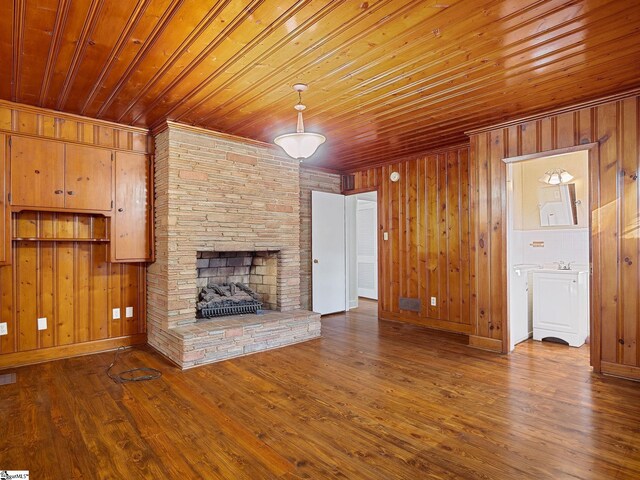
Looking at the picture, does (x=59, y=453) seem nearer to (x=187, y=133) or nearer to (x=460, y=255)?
(x=187, y=133)

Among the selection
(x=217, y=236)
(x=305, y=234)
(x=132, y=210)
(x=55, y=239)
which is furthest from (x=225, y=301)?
(x=305, y=234)

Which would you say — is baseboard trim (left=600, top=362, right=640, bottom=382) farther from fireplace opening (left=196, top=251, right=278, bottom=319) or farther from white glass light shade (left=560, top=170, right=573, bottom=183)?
fireplace opening (left=196, top=251, right=278, bottom=319)

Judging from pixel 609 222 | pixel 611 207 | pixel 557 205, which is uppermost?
pixel 557 205

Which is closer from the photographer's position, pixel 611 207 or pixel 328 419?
pixel 328 419

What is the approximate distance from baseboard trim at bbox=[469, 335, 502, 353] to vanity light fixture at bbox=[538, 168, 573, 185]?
2520 millimetres

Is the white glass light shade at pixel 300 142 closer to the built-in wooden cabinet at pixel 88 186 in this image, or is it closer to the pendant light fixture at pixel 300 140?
the pendant light fixture at pixel 300 140

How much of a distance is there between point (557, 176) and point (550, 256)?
1135 millimetres

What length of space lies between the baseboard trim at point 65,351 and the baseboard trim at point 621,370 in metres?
4.95

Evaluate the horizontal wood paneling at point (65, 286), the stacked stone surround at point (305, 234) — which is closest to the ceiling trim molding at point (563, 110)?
the stacked stone surround at point (305, 234)

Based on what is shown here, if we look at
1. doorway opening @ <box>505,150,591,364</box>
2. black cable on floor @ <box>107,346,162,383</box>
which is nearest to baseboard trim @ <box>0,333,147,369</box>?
black cable on floor @ <box>107,346,162,383</box>

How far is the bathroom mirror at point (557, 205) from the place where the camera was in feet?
16.6

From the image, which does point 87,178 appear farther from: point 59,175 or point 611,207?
point 611,207

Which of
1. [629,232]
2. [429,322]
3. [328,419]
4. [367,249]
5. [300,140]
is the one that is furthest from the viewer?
[367,249]

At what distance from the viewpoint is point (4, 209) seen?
11.5ft
